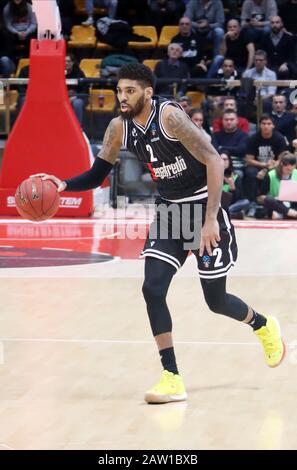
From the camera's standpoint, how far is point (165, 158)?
20.0ft

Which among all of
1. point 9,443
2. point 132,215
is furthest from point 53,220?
point 9,443

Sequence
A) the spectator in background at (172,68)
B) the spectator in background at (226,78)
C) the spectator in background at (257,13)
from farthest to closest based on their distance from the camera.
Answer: the spectator in background at (257,13) < the spectator in background at (172,68) < the spectator in background at (226,78)

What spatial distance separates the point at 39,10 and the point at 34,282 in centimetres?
471

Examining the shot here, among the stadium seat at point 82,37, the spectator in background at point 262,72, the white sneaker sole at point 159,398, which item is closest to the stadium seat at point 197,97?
the spectator in background at point 262,72

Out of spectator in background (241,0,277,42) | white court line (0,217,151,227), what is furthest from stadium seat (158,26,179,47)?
white court line (0,217,151,227)

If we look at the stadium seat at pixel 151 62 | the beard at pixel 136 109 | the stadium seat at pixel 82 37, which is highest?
the beard at pixel 136 109

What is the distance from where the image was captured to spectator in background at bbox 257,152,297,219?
13.8 metres

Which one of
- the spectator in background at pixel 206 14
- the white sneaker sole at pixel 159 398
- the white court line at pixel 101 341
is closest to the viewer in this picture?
the white sneaker sole at pixel 159 398

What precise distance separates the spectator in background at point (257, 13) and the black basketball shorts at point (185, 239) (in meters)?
11.4

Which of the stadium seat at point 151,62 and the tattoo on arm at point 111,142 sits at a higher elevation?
the tattoo on arm at point 111,142

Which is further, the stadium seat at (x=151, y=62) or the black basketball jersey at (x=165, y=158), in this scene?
the stadium seat at (x=151, y=62)

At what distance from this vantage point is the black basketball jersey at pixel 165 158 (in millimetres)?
6070

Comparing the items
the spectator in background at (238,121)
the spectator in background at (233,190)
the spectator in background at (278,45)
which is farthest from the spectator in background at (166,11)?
the spectator in background at (233,190)

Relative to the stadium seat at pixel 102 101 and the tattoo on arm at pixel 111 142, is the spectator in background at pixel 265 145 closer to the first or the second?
the stadium seat at pixel 102 101
